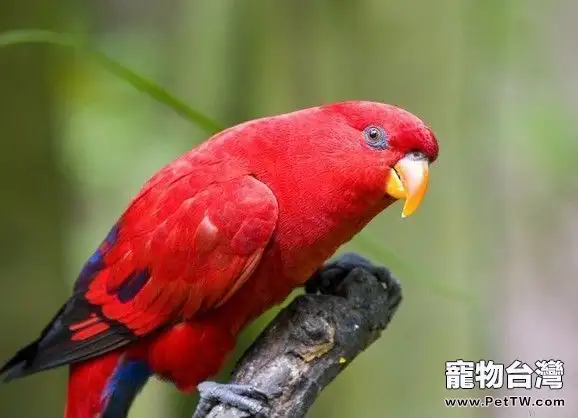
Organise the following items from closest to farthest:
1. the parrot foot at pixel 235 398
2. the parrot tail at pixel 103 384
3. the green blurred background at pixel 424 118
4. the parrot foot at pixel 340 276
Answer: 1. the parrot foot at pixel 235 398
2. the parrot tail at pixel 103 384
3. the parrot foot at pixel 340 276
4. the green blurred background at pixel 424 118

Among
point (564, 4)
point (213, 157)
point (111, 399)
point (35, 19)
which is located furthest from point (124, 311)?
point (564, 4)

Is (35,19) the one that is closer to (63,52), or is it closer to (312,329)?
(63,52)

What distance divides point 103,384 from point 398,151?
51cm

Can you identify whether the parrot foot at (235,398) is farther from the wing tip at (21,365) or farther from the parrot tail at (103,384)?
the wing tip at (21,365)

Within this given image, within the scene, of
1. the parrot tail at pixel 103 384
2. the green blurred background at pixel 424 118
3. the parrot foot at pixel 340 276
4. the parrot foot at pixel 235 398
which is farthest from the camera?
the green blurred background at pixel 424 118

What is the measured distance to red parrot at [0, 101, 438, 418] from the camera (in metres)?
0.86

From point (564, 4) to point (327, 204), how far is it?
3.24 ft

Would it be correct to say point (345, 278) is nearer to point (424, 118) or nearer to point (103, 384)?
point (103, 384)

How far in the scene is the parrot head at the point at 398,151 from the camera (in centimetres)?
85

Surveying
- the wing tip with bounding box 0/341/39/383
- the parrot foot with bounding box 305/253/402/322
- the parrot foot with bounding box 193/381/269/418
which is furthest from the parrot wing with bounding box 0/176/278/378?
the parrot foot with bounding box 305/253/402/322

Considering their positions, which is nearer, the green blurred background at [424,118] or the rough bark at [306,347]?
the rough bark at [306,347]

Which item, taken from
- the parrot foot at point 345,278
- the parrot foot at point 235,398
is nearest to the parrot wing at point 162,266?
the parrot foot at point 235,398

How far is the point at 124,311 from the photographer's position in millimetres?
927

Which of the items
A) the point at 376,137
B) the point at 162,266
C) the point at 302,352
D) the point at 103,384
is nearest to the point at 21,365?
the point at 103,384
